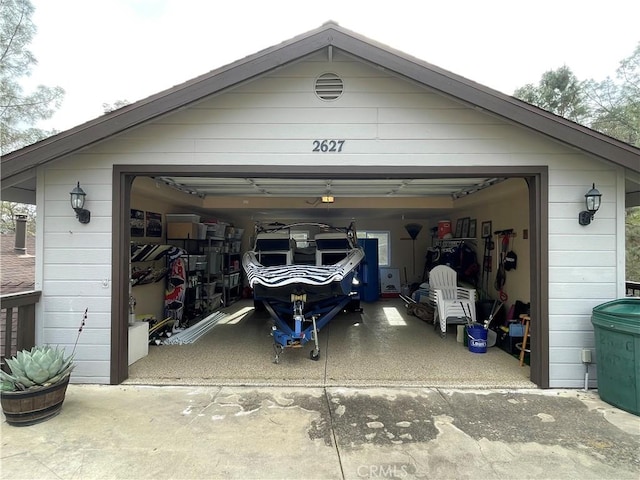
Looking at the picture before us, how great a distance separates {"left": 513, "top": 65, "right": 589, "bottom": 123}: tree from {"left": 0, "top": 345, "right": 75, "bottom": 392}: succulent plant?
64.8 ft

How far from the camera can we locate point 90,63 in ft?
53.5

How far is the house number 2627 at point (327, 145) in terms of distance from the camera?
4113 mm

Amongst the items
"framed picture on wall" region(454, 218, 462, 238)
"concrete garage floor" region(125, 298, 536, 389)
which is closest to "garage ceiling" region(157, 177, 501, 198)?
"framed picture on wall" region(454, 218, 462, 238)

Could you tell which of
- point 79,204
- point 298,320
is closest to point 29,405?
point 79,204

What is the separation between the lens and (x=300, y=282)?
187 inches

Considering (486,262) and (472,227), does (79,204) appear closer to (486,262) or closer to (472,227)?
(486,262)

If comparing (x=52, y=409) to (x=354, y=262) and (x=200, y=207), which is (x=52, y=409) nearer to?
(x=354, y=262)

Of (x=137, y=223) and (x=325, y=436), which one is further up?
(x=137, y=223)

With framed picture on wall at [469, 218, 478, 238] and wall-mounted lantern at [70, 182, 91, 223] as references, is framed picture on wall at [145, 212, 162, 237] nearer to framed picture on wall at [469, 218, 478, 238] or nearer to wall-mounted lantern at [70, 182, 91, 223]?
wall-mounted lantern at [70, 182, 91, 223]

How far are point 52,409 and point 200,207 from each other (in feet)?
16.5

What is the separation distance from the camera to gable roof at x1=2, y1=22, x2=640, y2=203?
12.0 ft

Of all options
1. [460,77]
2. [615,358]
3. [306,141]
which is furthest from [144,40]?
[615,358]

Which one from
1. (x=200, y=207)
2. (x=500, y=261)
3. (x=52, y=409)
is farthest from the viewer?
(x=200, y=207)

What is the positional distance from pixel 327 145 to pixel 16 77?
15.1 m
